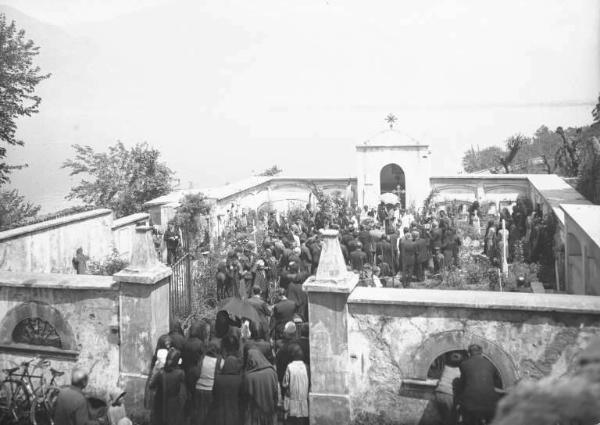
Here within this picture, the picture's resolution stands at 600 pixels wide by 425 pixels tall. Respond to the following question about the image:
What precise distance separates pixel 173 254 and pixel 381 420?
10.7 meters

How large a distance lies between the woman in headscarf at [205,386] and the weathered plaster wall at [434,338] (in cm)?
167

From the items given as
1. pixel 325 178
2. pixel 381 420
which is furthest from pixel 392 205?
pixel 381 420

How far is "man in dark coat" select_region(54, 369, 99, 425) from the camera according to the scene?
19.6 feet

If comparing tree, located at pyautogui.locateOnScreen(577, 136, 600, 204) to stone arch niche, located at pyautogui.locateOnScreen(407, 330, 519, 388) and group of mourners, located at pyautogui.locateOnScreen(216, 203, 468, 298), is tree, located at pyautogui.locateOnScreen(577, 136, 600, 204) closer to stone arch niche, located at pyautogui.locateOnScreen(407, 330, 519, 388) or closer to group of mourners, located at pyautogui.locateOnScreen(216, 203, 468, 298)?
group of mourners, located at pyautogui.locateOnScreen(216, 203, 468, 298)

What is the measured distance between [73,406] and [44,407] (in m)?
2.00

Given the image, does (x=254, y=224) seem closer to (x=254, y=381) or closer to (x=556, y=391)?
(x=254, y=381)

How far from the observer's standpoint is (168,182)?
24828 millimetres

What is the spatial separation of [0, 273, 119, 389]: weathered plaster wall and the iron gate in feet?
6.58

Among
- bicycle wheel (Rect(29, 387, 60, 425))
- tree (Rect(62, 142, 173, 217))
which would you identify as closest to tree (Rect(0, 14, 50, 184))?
tree (Rect(62, 142, 173, 217))

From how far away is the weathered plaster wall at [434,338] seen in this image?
6.46m

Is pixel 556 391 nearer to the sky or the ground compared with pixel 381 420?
nearer to the sky

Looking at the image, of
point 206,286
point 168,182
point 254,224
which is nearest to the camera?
point 206,286

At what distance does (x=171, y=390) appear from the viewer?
22.4ft

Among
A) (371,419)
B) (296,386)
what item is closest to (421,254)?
(371,419)
